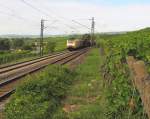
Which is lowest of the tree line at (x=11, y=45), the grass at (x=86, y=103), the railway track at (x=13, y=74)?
the tree line at (x=11, y=45)

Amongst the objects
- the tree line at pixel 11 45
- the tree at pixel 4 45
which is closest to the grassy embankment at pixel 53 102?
the tree line at pixel 11 45

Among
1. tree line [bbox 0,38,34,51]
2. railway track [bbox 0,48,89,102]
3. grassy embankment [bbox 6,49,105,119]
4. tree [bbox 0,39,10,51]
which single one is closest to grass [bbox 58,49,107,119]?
grassy embankment [bbox 6,49,105,119]

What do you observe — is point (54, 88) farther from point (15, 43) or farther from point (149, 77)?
point (15, 43)

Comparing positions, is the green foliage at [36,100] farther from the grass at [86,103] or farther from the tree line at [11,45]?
the tree line at [11,45]

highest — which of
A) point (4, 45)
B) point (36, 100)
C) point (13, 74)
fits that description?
point (36, 100)

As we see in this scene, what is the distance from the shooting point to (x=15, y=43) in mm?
159625

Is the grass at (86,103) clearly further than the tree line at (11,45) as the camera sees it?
No

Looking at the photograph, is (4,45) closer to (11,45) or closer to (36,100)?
(11,45)

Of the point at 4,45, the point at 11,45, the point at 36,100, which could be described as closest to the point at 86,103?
the point at 36,100

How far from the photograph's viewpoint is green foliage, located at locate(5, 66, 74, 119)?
12891 millimetres

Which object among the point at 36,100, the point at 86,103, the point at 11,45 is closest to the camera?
the point at 36,100

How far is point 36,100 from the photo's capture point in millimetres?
15695

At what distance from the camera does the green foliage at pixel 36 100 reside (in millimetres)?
12891

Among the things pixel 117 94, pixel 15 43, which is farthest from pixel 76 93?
pixel 15 43
